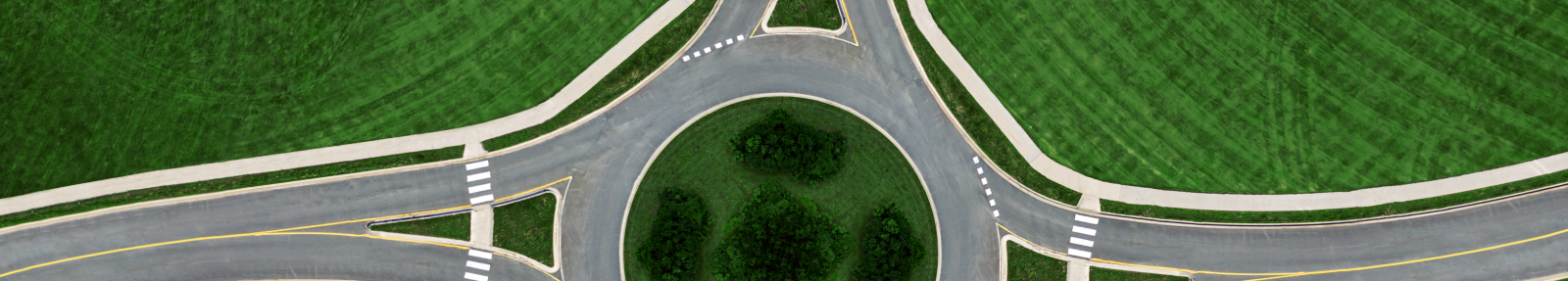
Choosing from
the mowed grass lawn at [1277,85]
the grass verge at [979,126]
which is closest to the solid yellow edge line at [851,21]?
the grass verge at [979,126]

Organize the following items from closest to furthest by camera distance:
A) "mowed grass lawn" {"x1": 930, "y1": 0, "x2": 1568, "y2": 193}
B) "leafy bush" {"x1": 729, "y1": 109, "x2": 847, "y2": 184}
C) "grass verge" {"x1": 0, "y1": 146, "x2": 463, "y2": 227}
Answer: "leafy bush" {"x1": 729, "y1": 109, "x2": 847, "y2": 184}, "grass verge" {"x1": 0, "y1": 146, "x2": 463, "y2": 227}, "mowed grass lawn" {"x1": 930, "y1": 0, "x2": 1568, "y2": 193}

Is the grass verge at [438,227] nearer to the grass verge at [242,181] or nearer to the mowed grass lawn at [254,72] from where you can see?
the grass verge at [242,181]

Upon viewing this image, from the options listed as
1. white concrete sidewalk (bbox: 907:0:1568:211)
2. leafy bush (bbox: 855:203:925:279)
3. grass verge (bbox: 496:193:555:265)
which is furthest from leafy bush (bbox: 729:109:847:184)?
grass verge (bbox: 496:193:555:265)

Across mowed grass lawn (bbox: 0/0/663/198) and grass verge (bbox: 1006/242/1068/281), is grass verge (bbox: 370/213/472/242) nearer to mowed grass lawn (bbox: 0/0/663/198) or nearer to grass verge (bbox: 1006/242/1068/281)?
mowed grass lawn (bbox: 0/0/663/198)

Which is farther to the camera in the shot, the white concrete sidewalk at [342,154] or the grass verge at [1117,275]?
the grass verge at [1117,275]

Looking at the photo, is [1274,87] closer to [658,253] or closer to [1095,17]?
[1095,17]


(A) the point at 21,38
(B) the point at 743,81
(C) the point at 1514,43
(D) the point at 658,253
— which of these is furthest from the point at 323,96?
(C) the point at 1514,43

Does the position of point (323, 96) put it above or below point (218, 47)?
below
